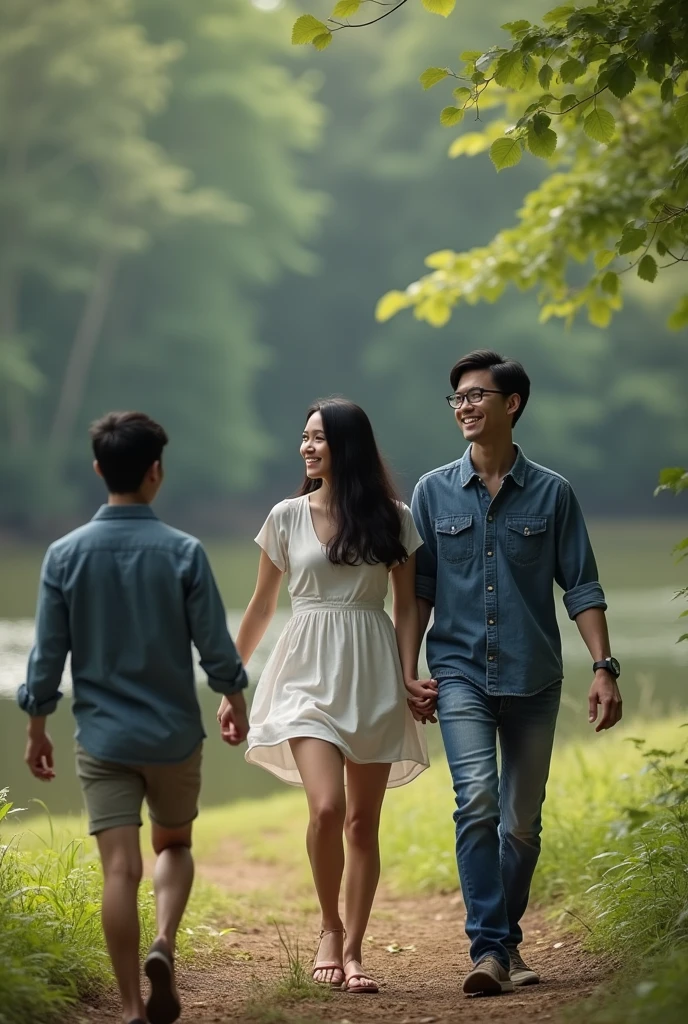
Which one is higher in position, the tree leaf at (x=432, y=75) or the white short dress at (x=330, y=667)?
the tree leaf at (x=432, y=75)

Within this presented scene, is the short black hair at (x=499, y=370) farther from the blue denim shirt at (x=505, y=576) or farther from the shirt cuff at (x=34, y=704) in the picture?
the shirt cuff at (x=34, y=704)

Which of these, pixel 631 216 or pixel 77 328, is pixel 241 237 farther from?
pixel 631 216

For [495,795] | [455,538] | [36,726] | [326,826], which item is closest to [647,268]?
[455,538]

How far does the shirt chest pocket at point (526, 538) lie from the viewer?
404 cm

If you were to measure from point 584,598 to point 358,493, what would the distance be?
77cm

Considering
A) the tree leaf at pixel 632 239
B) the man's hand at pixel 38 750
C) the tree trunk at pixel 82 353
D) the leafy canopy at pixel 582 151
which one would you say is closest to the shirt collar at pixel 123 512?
the man's hand at pixel 38 750

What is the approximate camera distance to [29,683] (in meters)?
3.13

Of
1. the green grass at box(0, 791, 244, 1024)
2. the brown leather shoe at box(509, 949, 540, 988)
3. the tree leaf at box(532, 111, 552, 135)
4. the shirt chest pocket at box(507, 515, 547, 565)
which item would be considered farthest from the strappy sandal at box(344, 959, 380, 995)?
the tree leaf at box(532, 111, 552, 135)

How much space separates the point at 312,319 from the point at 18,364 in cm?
1031

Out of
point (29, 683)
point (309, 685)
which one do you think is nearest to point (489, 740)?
point (309, 685)

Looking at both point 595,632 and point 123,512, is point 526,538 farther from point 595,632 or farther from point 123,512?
point 123,512

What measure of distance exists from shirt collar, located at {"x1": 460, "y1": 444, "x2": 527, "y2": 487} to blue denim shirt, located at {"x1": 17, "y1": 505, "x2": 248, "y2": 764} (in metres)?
1.26

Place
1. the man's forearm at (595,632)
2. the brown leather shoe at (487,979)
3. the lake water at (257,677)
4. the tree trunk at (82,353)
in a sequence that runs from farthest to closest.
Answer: the tree trunk at (82,353) → the lake water at (257,677) → the man's forearm at (595,632) → the brown leather shoe at (487,979)

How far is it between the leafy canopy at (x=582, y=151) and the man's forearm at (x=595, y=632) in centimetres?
123
